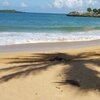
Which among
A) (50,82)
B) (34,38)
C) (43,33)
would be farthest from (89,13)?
(50,82)

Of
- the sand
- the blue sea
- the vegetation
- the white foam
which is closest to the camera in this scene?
the sand

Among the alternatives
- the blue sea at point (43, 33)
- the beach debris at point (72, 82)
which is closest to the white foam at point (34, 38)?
the blue sea at point (43, 33)

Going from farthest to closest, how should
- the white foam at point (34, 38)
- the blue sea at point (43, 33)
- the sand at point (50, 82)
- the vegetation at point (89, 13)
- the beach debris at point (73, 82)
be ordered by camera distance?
the vegetation at point (89, 13) → the blue sea at point (43, 33) → the white foam at point (34, 38) → the beach debris at point (73, 82) → the sand at point (50, 82)

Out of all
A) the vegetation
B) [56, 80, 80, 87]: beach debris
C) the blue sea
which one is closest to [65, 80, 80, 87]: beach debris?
[56, 80, 80, 87]: beach debris

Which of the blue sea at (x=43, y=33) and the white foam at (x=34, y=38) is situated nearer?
the white foam at (x=34, y=38)

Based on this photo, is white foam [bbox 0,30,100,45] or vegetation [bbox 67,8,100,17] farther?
vegetation [bbox 67,8,100,17]

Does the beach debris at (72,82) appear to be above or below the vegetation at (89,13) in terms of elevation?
above

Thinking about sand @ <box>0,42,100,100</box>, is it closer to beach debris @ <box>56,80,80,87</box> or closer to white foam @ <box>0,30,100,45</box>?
beach debris @ <box>56,80,80,87</box>

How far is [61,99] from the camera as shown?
623 centimetres

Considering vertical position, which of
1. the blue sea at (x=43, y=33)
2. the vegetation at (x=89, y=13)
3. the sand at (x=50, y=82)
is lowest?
the vegetation at (x=89, y=13)

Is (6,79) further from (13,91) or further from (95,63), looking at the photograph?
(95,63)

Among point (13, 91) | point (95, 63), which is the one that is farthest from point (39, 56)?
point (13, 91)

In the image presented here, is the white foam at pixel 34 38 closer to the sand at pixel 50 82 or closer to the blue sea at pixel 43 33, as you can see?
the blue sea at pixel 43 33

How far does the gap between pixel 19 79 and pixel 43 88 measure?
66cm
